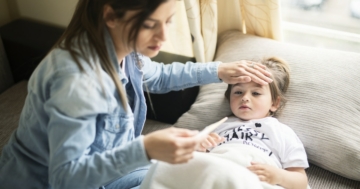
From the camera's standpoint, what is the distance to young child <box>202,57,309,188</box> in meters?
1.20

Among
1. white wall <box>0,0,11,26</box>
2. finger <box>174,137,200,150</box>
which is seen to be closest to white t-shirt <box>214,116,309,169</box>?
finger <box>174,137,200,150</box>

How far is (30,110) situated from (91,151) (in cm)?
17

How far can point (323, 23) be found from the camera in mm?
1667

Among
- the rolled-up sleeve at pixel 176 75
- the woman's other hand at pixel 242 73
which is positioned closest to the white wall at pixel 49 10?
the rolled-up sleeve at pixel 176 75

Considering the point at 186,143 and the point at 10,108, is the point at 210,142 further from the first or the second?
the point at 10,108

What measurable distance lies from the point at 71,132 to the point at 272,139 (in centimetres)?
66

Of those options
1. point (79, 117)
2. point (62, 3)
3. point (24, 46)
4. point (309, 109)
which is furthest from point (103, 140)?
point (62, 3)

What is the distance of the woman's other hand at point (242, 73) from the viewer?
1208mm

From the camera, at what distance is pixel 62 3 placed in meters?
1.89

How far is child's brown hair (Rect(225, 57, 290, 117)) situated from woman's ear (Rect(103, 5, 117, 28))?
568mm

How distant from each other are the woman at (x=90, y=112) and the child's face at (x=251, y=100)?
0.41 metres

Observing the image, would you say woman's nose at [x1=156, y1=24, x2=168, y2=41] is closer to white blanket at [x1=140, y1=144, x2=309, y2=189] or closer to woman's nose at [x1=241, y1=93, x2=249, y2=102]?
white blanket at [x1=140, y1=144, x2=309, y2=189]

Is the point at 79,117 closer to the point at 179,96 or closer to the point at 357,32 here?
the point at 179,96

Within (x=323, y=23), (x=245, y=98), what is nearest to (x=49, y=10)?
(x=245, y=98)
